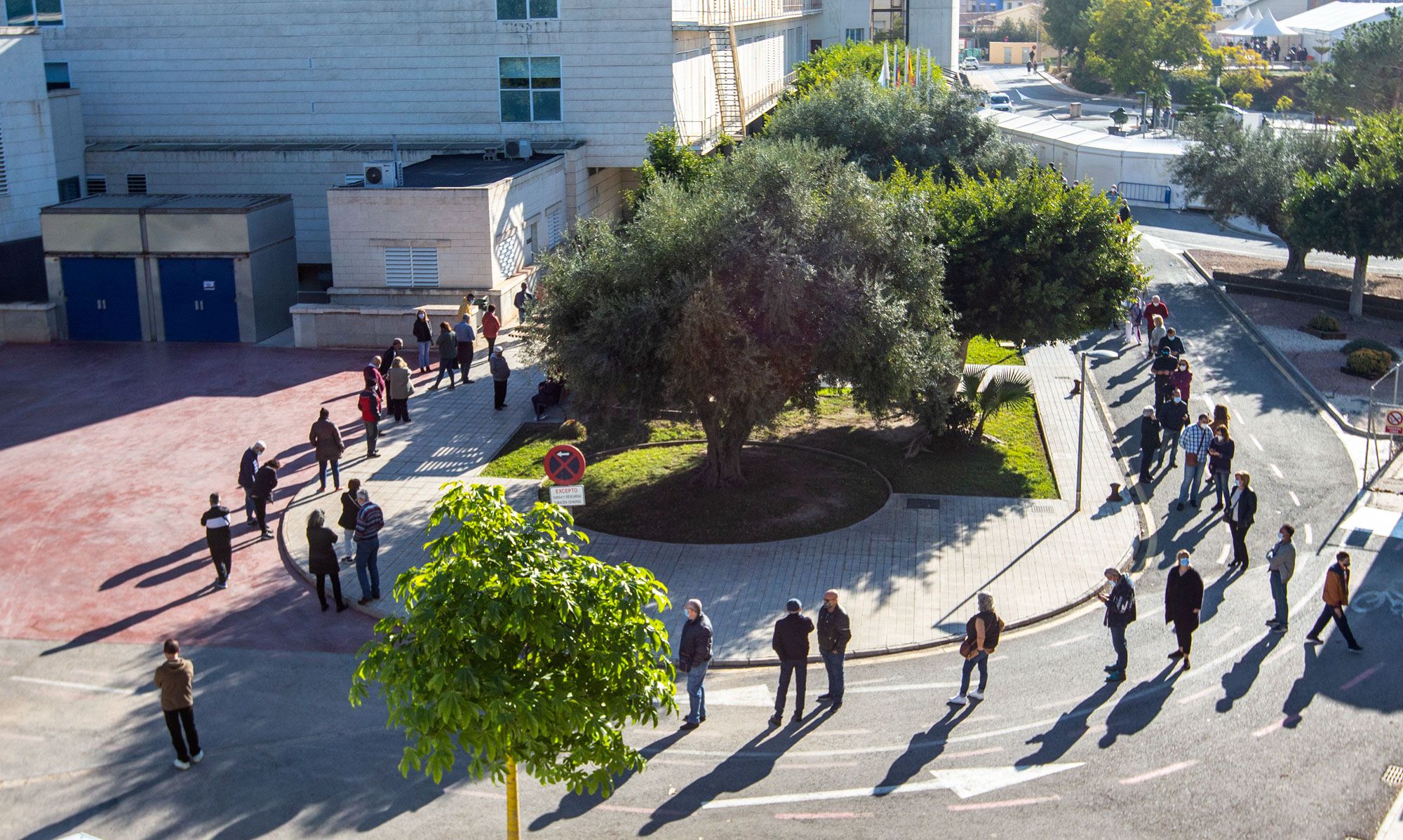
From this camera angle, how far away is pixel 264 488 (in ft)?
62.4

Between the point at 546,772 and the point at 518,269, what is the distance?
24.2 meters

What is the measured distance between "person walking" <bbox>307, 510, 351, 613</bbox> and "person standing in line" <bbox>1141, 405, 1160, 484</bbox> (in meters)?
12.6

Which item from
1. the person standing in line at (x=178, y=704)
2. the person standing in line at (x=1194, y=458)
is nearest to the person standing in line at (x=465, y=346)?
the person standing in line at (x=1194, y=458)

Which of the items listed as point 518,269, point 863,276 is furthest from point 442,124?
point 863,276

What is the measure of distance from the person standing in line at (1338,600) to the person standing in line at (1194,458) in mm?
5017

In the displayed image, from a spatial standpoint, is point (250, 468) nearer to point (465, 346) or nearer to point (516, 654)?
point (465, 346)

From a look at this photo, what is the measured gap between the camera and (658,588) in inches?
411

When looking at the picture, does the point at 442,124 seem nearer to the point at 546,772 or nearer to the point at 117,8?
the point at 117,8

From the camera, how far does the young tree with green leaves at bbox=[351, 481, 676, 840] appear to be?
923cm

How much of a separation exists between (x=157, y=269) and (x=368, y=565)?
16.7 meters

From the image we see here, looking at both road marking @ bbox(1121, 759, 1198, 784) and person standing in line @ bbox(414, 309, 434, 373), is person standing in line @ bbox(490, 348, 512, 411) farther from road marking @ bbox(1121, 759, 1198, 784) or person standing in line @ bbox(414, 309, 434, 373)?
road marking @ bbox(1121, 759, 1198, 784)

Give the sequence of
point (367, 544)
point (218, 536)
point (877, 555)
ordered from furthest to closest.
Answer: point (877, 555) → point (218, 536) → point (367, 544)

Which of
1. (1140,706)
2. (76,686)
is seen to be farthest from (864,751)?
(76,686)

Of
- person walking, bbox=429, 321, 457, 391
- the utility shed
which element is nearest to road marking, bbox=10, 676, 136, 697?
person walking, bbox=429, 321, 457, 391
